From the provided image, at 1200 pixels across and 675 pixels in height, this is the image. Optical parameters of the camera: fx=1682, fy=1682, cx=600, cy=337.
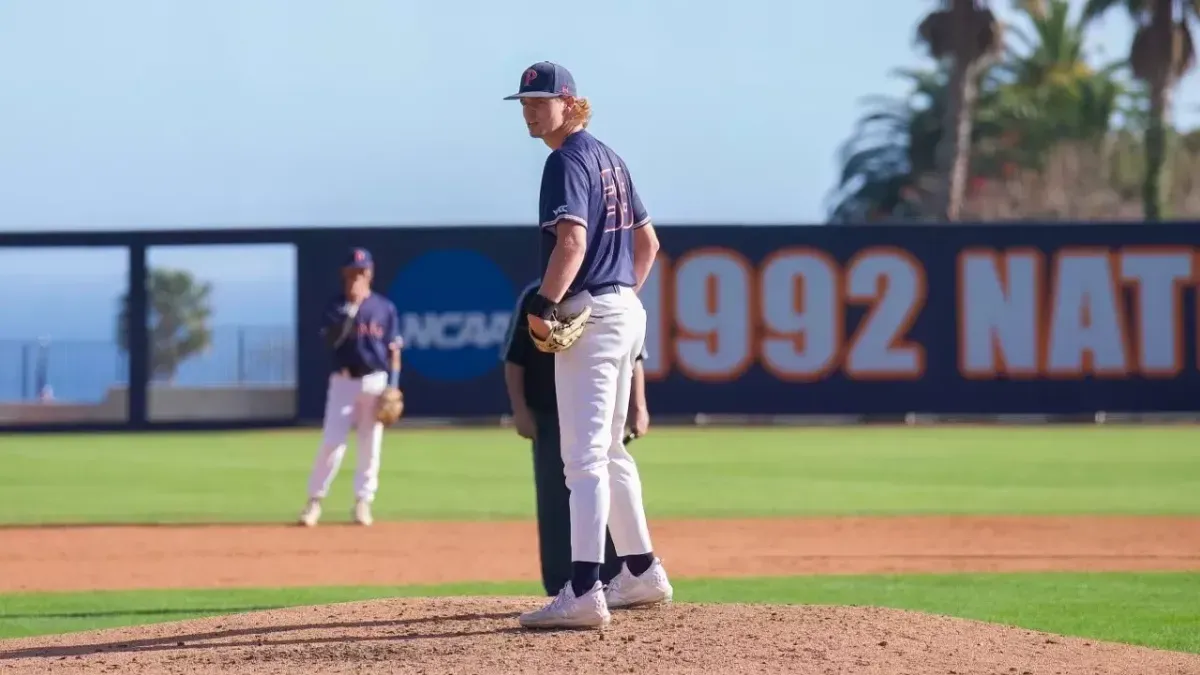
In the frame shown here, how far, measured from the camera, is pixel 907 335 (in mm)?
24812

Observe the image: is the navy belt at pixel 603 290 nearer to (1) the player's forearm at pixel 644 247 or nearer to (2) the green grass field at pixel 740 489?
(1) the player's forearm at pixel 644 247

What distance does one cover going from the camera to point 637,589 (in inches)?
265

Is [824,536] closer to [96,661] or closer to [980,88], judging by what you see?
[96,661]

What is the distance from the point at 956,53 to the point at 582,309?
29385mm

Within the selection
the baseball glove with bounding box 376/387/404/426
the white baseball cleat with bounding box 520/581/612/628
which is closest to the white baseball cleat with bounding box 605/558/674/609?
the white baseball cleat with bounding box 520/581/612/628

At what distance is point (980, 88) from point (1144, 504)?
3764 cm

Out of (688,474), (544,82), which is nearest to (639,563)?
(544,82)

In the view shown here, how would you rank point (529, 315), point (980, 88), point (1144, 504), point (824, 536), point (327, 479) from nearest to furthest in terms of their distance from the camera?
point (529, 315) → point (824, 536) → point (327, 479) → point (1144, 504) → point (980, 88)

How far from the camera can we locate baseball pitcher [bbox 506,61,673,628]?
6.06 meters

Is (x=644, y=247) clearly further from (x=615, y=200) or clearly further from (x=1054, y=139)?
(x=1054, y=139)

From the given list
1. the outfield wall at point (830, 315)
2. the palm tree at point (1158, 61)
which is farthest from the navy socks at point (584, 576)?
the palm tree at point (1158, 61)

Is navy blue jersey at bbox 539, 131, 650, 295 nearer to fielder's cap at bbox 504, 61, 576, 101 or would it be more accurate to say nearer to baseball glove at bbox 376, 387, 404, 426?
fielder's cap at bbox 504, 61, 576, 101

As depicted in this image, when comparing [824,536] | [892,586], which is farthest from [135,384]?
[892,586]

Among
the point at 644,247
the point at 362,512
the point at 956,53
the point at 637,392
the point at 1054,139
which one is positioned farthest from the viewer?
the point at 1054,139
